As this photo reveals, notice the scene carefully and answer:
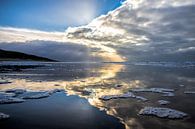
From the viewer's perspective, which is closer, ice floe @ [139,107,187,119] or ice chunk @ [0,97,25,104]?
ice floe @ [139,107,187,119]

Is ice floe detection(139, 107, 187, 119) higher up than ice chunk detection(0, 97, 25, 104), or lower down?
higher up

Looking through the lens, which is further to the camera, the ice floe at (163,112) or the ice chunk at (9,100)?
the ice chunk at (9,100)

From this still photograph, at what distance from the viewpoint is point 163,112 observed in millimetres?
11141

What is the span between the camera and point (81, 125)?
9172 millimetres

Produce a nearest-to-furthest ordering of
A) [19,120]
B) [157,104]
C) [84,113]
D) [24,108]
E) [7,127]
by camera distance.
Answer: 1. [7,127]
2. [19,120]
3. [84,113]
4. [24,108]
5. [157,104]

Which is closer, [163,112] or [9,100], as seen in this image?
[163,112]

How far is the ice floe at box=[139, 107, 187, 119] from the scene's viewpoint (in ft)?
34.6

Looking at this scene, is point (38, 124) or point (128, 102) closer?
point (38, 124)

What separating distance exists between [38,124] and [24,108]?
3.08 m

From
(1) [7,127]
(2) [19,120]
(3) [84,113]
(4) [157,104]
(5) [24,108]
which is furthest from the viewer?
(4) [157,104]

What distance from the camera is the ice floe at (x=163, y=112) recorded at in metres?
10.5

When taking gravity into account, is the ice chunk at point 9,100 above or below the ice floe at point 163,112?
below

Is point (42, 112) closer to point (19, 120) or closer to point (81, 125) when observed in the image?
point (19, 120)

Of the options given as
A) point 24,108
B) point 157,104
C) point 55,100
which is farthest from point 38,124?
point 157,104
